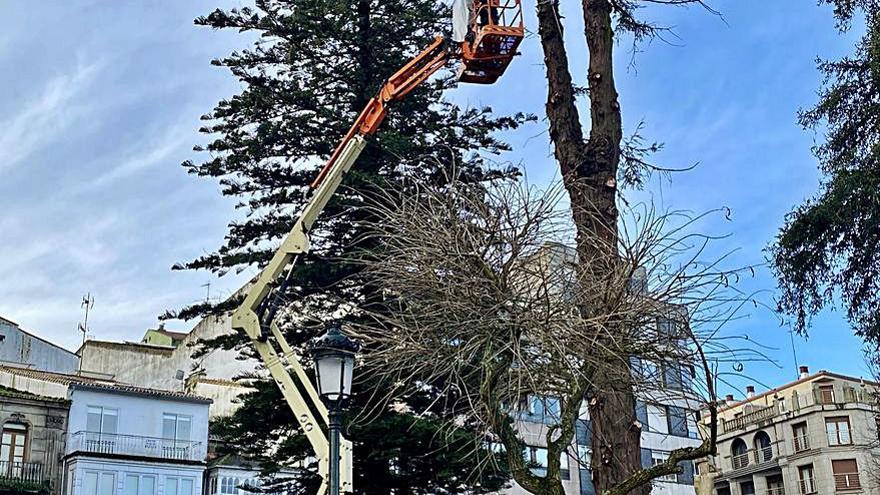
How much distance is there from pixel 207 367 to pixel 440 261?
35.4 metres

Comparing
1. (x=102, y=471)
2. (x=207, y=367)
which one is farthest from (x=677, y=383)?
(x=207, y=367)

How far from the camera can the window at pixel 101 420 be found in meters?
33.8

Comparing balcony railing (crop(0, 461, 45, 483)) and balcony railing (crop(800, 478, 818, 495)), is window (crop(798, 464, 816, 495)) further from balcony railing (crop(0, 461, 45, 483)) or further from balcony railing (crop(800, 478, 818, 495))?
balcony railing (crop(0, 461, 45, 483))

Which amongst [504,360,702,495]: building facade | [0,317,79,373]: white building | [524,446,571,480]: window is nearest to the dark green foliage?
[504,360,702,495]: building facade

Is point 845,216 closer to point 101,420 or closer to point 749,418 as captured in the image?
point 101,420

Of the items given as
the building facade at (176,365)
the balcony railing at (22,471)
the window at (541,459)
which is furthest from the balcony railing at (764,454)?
the balcony railing at (22,471)

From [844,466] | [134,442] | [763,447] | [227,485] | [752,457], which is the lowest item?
[227,485]

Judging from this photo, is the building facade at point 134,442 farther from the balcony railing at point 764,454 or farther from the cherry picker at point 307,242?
the balcony railing at point 764,454

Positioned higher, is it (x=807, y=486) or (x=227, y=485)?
(x=807, y=486)

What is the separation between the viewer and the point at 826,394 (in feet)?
175

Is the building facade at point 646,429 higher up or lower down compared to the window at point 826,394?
lower down

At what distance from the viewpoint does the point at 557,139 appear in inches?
387

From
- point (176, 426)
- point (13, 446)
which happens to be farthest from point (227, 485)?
point (13, 446)

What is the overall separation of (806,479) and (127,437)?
35119 mm
